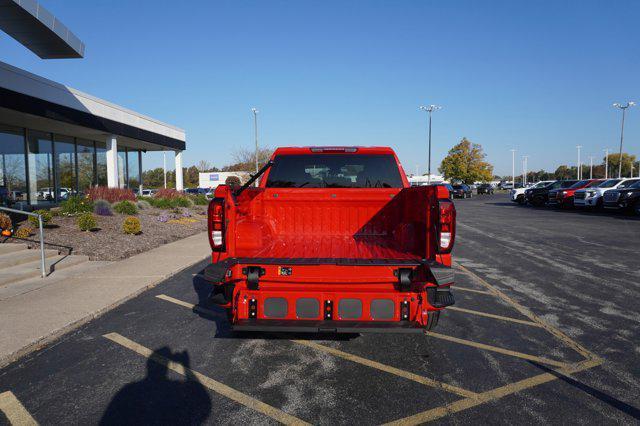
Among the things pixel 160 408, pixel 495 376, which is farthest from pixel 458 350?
pixel 160 408

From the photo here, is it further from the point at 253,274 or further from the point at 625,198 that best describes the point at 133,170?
the point at 625,198

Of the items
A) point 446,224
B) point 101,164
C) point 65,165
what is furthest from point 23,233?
point 101,164

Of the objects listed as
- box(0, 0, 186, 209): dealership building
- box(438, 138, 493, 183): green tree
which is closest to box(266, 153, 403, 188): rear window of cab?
box(0, 0, 186, 209): dealership building

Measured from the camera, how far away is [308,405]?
10.4 feet

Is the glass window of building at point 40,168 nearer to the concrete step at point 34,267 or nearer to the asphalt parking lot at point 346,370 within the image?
the concrete step at point 34,267

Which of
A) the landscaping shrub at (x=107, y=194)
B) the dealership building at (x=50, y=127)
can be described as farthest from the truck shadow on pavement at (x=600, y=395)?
the landscaping shrub at (x=107, y=194)

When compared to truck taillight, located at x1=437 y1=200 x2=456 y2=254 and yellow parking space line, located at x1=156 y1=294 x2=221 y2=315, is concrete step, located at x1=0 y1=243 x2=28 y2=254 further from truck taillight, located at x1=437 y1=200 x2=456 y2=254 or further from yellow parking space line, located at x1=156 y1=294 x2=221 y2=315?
truck taillight, located at x1=437 y1=200 x2=456 y2=254

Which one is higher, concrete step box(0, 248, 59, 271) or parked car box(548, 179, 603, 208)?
parked car box(548, 179, 603, 208)

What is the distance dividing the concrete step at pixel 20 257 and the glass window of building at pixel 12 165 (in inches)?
366

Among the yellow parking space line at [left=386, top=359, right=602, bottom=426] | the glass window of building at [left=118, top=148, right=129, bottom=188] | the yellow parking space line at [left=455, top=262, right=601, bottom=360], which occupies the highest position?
the glass window of building at [left=118, top=148, right=129, bottom=188]

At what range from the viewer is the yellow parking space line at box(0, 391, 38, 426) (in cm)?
300

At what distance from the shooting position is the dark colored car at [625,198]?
66.8ft

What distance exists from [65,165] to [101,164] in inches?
127

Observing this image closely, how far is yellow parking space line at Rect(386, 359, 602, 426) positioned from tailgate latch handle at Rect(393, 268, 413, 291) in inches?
38.1
